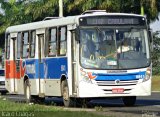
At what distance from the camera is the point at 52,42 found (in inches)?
1032

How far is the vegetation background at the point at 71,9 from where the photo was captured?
169ft

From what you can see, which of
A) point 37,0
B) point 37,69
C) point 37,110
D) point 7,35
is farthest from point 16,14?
point 37,110

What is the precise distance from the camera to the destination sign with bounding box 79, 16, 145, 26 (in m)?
24.2

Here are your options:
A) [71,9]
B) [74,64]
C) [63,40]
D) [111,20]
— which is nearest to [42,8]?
[71,9]

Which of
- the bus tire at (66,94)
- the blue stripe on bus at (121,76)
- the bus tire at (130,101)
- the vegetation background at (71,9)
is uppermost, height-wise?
the vegetation background at (71,9)

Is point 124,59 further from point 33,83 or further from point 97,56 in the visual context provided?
point 33,83

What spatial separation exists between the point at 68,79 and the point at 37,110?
521cm

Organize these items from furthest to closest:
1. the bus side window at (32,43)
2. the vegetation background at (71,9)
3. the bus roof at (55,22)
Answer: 1. the vegetation background at (71,9)
2. the bus side window at (32,43)
3. the bus roof at (55,22)

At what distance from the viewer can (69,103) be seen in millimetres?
24797

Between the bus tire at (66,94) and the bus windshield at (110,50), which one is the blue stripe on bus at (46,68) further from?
the bus windshield at (110,50)

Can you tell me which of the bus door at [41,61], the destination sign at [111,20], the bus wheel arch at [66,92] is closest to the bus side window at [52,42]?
the bus door at [41,61]

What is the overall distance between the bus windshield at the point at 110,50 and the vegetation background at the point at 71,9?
24774mm

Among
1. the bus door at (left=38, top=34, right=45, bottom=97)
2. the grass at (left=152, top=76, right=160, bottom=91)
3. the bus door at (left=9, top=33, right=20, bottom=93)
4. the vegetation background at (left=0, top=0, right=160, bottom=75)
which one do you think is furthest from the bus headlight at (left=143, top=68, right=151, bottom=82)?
the vegetation background at (left=0, top=0, right=160, bottom=75)

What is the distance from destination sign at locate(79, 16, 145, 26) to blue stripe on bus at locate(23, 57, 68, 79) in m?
1.58
